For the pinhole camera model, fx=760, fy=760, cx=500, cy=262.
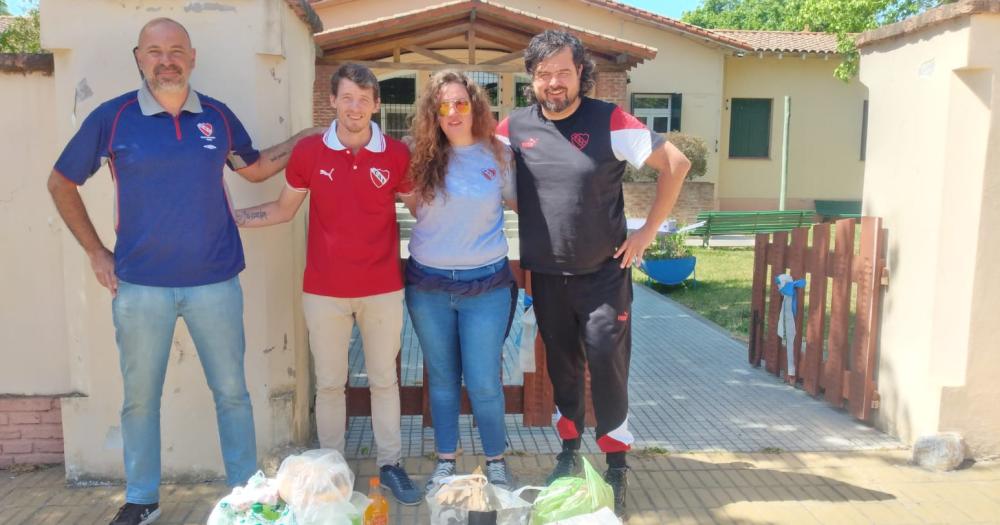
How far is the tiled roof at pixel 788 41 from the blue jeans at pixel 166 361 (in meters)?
20.0

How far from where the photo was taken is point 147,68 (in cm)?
312

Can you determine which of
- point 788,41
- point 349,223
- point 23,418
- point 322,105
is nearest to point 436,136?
point 349,223

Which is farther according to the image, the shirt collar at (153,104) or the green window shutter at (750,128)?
the green window shutter at (750,128)

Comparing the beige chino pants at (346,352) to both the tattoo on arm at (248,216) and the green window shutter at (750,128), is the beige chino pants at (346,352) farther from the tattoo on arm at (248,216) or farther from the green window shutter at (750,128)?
the green window shutter at (750,128)

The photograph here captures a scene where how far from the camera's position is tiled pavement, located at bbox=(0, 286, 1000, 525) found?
3500 mm

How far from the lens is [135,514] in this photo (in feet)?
10.8

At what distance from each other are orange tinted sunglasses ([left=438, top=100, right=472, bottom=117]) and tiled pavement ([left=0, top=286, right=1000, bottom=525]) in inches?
71.5

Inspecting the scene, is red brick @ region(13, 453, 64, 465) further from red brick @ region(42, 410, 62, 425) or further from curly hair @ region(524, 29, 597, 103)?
curly hair @ region(524, 29, 597, 103)

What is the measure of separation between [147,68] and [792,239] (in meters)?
4.26

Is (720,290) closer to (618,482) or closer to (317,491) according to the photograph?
(618,482)

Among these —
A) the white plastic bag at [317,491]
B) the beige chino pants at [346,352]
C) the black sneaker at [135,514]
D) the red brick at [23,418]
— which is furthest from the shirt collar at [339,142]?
the red brick at [23,418]

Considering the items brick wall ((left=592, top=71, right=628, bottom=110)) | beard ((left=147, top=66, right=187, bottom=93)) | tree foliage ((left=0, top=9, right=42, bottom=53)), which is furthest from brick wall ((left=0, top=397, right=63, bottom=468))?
brick wall ((left=592, top=71, right=628, bottom=110))

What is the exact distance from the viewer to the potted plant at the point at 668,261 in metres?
9.81

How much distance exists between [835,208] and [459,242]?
2074 cm
